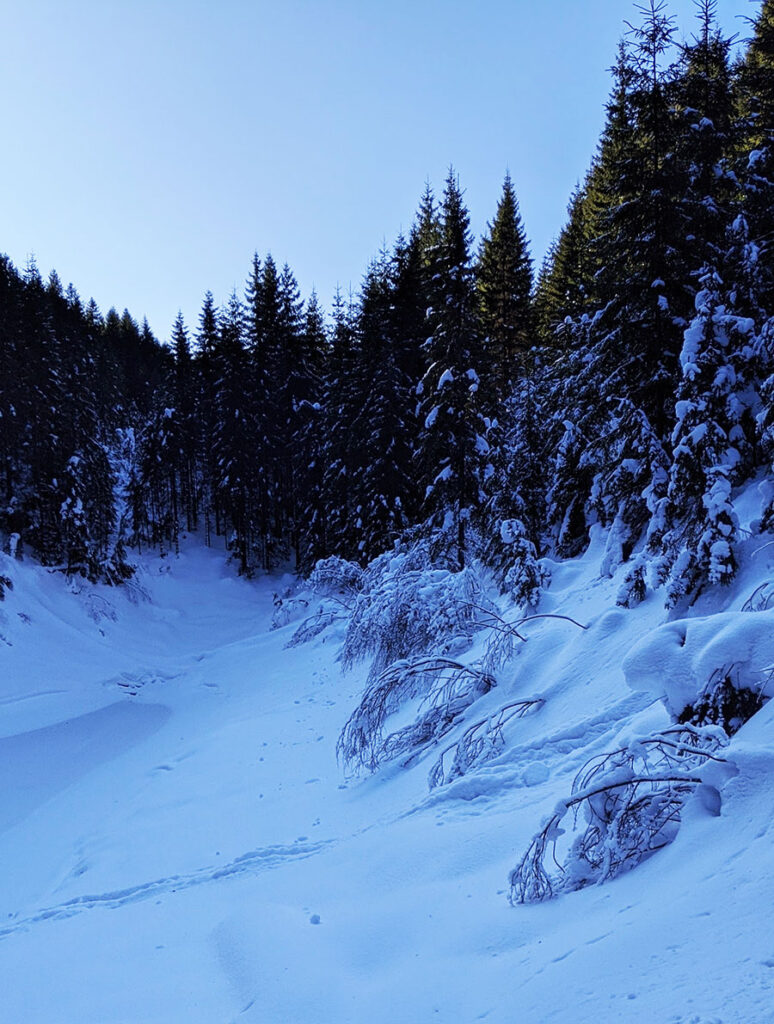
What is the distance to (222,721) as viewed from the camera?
35.7ft

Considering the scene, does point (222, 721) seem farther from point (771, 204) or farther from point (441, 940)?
point (771, 204)

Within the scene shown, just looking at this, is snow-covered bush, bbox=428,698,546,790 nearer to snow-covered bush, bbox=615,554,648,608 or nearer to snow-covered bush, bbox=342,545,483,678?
snow-covered bush, bbox=615,554,648,608

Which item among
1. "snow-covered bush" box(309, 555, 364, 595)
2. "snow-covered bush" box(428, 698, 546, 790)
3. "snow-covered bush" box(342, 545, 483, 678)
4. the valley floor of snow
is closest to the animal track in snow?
the valley floor of snow

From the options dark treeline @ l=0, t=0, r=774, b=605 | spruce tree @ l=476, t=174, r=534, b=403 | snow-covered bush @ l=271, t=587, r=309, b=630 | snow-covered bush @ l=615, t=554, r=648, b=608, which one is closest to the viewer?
snow-covered bush @ l=615, t=554, r=648, b=608

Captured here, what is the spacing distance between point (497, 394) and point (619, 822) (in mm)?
15226

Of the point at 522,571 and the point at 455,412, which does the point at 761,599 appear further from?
the point at 455,412

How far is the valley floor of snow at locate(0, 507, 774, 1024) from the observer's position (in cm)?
233

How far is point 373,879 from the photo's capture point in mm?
4172

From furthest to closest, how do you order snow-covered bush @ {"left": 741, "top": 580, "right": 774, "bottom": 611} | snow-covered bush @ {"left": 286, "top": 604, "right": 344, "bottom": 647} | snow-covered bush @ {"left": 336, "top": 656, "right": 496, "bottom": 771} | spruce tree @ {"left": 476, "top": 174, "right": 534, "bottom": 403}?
1. spruce tree @ {"left": 476, "top": 174, "right": 534, "bottom": 403}
2. snow-covered bush @ {"left": 286, "top": 604, "right": 344, "bottom": 647}
3. snow-covered bush @ {"left": 336, "top": 656, "right": 496, "bottom": 771}
4. snow-covered bush @ {"left": 741, "top": 580, "right": 774, "bottom": 611}

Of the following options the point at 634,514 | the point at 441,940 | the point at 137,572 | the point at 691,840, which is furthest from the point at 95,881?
the point at 137,572

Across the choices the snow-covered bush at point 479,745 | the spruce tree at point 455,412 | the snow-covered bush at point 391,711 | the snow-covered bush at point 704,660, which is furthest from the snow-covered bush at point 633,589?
the spruce tree at point 455,412

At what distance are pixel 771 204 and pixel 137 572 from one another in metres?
23.9

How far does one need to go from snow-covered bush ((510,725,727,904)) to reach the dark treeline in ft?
7.53

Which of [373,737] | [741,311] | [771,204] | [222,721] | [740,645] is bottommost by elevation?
[222,721]
